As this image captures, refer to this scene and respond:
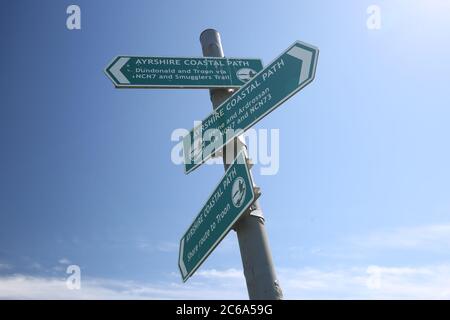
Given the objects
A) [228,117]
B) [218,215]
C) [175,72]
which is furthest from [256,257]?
[175,72]

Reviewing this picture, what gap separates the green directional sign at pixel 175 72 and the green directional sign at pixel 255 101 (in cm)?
51

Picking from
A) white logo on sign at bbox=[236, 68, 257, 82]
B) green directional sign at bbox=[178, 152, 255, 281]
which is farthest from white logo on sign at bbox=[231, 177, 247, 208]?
white logo on sign at bbox=[236, 68, 257, 82]

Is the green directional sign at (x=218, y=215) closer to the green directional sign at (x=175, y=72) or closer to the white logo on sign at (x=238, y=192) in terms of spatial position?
the white logo on sign at (x=238, y=192)

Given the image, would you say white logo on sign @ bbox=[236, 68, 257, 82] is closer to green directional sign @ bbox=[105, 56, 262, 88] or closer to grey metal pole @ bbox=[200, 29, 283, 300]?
green directional sign @ bbox=[105, 56, 262, 88]

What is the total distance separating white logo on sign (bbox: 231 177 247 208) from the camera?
2731 millimetres

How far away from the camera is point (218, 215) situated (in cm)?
294

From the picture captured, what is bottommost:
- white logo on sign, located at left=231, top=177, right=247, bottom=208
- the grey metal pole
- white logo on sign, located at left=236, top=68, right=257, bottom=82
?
the grey metal pole

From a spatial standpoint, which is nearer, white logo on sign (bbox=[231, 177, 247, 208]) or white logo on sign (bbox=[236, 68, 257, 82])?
white logo on sign (bbox=[231, 177, 247, 208])

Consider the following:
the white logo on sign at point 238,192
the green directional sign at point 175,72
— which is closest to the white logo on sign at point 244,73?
the green directional sign at point 175,72

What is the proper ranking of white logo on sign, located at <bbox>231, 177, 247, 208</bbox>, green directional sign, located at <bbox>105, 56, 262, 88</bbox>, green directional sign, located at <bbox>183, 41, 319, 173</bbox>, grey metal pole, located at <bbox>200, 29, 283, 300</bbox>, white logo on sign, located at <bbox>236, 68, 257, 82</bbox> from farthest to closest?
white logo on sign, located at <bbox>236, 68, 257, 82</bbox>, green directional sign, located at <bbox>105, 56, 262, 88</bbox>, green directional sign, located at <bbox>183, 41, 319, 173</bbox>, white logo on sign, located at <bbox>231, 177, 247, 208</bbox>, grey metal pole, located at <bbox>200, 29, 283, 300</bbox>

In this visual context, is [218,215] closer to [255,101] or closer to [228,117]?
[228,117]

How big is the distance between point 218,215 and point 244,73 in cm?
183
